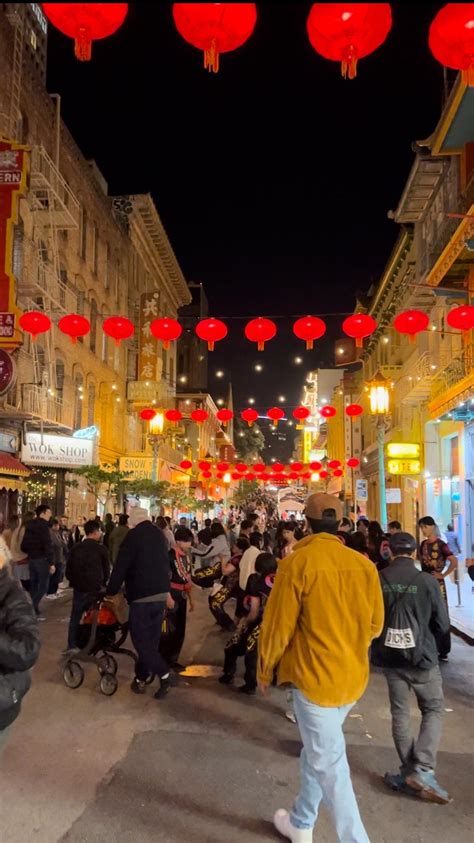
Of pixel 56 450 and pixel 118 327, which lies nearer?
pixel 118 327

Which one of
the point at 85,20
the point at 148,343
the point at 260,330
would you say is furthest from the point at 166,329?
the point at 148,343

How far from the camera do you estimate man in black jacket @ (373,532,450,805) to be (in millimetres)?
4871

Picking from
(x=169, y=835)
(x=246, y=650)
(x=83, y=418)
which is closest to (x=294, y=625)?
(x=169, y=835)

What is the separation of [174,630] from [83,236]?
2325 cm

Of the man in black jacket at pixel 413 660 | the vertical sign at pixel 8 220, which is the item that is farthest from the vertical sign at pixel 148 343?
the man in black jacket at pixel 413 660

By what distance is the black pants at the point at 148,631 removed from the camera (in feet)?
22.9

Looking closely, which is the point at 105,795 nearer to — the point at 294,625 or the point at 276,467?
the point at 294,625

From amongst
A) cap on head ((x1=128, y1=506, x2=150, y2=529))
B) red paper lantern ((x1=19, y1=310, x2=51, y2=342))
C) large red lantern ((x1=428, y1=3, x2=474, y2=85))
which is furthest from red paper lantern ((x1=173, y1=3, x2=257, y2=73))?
red paper lantern ((x1=19, y1=310, x2=51, y2=342))

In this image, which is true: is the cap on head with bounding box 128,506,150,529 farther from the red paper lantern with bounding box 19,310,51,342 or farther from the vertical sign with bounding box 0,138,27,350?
the vertical sign with bounding box 0,138,27,350

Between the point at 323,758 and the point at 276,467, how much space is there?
4132 centimetres

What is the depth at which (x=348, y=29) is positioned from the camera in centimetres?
517

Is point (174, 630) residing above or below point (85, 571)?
below

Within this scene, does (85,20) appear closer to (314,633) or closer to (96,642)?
(314,633)

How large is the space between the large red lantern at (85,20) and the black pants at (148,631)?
5.16 m
